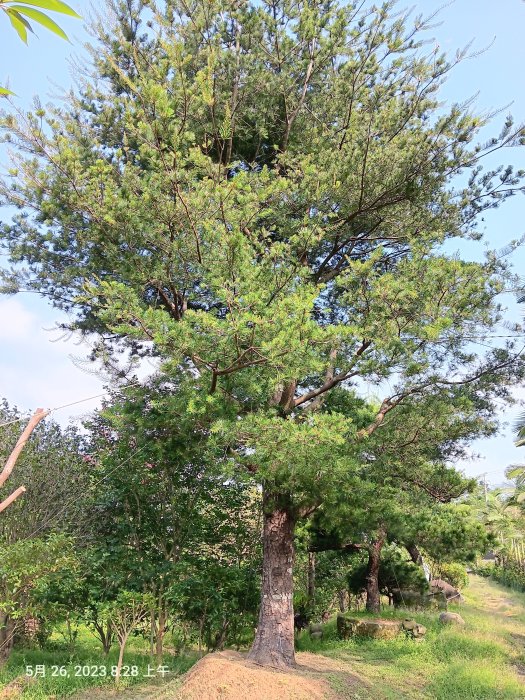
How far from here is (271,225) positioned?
6.10 metres

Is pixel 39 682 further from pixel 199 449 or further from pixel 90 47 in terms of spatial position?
pixel 90 47

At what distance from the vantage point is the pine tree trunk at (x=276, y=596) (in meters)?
5.93

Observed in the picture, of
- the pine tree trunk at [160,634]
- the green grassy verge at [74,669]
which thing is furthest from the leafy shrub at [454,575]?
the pine tree trunk at [160,634]

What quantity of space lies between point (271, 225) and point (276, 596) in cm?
420

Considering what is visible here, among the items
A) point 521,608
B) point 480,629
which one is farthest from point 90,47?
point 521,608

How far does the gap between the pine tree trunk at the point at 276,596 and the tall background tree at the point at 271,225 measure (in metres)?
0.02

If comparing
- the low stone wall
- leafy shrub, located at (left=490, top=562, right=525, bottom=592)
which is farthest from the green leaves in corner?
leafy shrub, located at (left=490, top=562, right=525, bottom=592)

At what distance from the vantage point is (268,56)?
604cm

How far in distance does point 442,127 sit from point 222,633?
6770 mm

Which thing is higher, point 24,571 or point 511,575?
point 511,575

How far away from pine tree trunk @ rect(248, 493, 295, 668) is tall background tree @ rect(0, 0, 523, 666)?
0.06 feet

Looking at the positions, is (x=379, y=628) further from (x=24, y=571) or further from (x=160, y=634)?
(x=24, y=571)

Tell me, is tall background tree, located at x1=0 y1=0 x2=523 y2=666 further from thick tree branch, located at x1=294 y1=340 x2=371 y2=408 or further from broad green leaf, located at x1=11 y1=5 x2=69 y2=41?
broad green leaf, located at x1=11 y1=5 x2=69 y2=41

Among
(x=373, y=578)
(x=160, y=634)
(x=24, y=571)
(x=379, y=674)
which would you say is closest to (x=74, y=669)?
(x=160, y=634)
